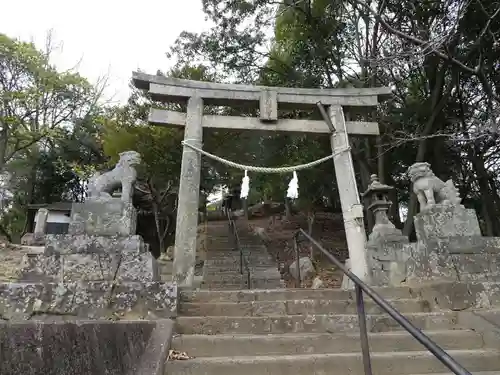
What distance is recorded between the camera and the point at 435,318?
3.54 m

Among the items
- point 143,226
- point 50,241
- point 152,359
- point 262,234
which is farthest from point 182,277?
point 143,226

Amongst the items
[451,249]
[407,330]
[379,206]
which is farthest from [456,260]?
[407,330]

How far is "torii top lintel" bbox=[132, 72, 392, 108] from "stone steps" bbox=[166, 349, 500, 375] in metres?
4.54

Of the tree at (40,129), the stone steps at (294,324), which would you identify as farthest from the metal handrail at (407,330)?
the tree at (40,129)

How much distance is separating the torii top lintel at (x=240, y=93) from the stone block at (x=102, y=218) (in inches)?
104

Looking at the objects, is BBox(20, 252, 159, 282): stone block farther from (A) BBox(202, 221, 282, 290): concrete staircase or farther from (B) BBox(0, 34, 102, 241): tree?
(B) BBox(0, 34, 102, 241): tree

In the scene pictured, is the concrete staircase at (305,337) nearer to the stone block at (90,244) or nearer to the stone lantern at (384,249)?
the stone lantern at (384,249)

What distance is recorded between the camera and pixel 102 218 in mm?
4031

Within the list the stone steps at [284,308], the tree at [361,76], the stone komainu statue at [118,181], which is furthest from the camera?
the tree at [361,76]

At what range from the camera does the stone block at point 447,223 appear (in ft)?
14.3

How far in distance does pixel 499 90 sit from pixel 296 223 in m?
9.90

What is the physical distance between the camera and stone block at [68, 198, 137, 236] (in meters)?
3.98

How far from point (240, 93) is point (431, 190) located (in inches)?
138

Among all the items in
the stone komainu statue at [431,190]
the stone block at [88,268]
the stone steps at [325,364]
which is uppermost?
the stone komainu statue at [431,190]
